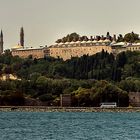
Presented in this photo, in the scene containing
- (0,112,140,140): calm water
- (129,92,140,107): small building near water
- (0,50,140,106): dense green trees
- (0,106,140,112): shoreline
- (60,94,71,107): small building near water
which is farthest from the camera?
(129,92,140,107): small building near water

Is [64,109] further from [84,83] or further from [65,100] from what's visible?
[84,83]

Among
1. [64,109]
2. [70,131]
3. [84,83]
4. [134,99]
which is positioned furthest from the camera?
[84,83]

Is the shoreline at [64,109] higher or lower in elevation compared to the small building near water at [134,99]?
lower

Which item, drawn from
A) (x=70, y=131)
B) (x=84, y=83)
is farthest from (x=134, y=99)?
(x=70, y=131)

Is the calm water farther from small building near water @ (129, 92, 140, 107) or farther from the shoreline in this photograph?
small building near water @ (129, 92, 140, 107)

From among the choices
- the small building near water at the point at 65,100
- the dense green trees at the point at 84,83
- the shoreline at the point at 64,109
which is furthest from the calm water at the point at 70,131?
the small building near water at the point at 65,100

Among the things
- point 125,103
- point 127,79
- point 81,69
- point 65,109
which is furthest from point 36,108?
point 81,69

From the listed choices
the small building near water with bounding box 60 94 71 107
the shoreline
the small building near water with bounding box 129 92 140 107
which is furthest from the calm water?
the small building near water with bounding box 129 92 140 107

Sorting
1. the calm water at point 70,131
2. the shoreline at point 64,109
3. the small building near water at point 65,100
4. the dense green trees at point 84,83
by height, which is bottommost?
the calm water at point 70,131

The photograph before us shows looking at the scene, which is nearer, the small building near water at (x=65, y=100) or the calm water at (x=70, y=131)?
the calm water at (x=70, y=131)

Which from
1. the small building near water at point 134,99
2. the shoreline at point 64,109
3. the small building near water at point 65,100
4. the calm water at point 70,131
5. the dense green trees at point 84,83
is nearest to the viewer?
the calm water at point 70,131

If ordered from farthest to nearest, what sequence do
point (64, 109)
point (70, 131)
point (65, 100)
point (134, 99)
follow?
point (134, 99) < point (65, 100) < point (64, 109) < point (70, 131)

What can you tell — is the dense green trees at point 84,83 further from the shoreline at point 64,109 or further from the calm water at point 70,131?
the calm water at point 70,131

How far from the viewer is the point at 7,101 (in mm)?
150375
